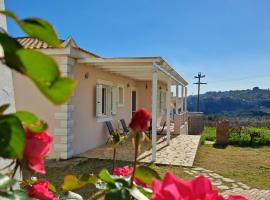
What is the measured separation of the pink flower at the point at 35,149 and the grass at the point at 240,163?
Result: 7566 millimetres

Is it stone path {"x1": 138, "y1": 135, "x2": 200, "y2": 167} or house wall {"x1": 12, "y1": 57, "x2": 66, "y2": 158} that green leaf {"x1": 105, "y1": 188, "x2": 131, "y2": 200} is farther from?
house wall {"x1": 12, "y1": 57, "x2": 66, "y2": 158}

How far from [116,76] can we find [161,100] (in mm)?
6733

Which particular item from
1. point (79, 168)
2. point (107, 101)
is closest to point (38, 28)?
point (79, 168)

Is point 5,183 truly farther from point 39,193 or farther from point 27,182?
point 27,182

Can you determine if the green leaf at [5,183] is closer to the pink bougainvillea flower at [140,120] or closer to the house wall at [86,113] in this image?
the pink bougainvillea flower at [140,120]

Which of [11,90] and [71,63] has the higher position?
[71,63]

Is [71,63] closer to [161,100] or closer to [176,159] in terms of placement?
[176,159]

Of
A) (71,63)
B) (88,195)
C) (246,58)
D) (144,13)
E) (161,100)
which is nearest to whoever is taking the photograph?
(88,195)

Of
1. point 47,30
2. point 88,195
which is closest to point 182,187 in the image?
point 47,30

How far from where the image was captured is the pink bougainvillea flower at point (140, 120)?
602 millimetres

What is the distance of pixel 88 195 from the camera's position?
5.64 m

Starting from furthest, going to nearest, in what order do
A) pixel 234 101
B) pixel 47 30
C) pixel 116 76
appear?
pixel 234 101
pixel 116 76
pixel 47 30

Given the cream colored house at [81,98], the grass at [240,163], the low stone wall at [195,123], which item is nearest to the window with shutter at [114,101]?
the cream colored house at [81,98]

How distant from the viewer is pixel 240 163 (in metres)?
10.0
